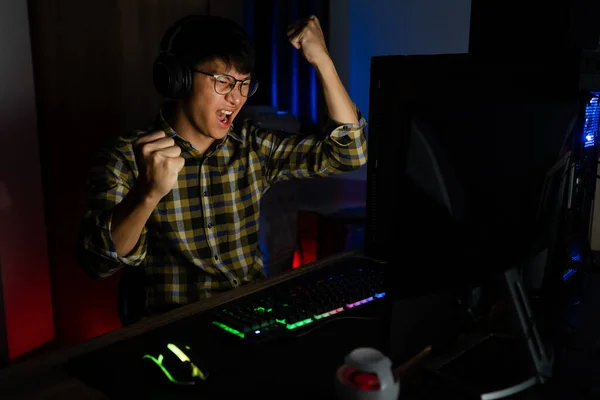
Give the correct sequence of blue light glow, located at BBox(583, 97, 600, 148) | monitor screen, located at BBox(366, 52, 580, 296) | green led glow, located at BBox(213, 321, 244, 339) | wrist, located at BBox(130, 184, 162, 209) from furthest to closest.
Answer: blue light glow, located at BBox(583, 97, 600, 148) → wrist, located at BBox(130, 184, 162, 209) → green led glow, located at BBox(213, 321, 244, 339) → monitor screen, located at BBox(366, 52, 580, 296)

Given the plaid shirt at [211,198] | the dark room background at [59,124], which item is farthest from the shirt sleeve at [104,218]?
the dark room background at [59,124]

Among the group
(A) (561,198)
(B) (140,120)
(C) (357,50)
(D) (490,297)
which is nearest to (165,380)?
(D) (490,297)

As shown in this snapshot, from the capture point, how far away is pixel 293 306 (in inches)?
36.1

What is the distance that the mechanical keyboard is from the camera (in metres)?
0.86

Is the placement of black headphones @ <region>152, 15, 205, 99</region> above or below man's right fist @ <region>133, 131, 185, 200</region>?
above

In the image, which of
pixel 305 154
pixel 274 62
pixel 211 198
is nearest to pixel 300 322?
pixel 211 198

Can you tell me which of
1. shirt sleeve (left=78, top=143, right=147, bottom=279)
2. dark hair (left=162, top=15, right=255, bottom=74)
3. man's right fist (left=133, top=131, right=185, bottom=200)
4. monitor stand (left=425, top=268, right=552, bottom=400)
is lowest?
monitor stand (left=425, top=268, right=552, bottom=400)

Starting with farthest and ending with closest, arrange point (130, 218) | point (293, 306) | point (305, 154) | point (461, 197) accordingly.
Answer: point (305, 154) → point (130, 218) → point (293, 306) → point (461, 197)

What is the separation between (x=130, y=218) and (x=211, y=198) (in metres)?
0.41

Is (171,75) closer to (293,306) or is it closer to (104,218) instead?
(104,218)

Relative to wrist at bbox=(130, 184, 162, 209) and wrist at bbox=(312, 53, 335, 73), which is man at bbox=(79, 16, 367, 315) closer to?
wrist at bbox=(312, 53, 335, 73)

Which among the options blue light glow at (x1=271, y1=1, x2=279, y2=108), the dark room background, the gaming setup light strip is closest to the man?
the gaming setup light strip

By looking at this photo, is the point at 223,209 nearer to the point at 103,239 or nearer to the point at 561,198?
the point at 103,239

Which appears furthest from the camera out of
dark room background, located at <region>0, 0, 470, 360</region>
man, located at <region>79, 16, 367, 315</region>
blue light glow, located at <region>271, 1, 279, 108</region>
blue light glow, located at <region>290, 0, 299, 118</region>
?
blue light glow, located at <region>290, 0, 299, 118</region>
